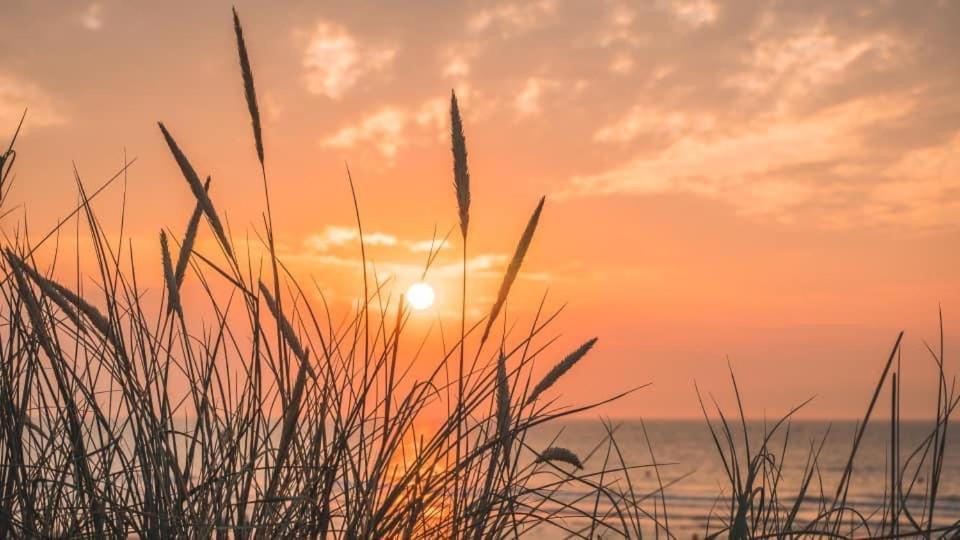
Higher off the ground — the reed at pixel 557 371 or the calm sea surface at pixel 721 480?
the reed at pixel 557 371

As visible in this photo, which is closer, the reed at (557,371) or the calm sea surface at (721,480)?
the reed at (557,371)

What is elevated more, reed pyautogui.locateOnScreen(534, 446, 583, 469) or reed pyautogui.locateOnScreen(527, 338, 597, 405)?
reed pyautogui.locateOnScreen(527, 338, 597, 405)

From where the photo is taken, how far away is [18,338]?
201 cm

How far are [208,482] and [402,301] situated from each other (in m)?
0.44

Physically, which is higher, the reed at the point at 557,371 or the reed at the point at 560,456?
the reed at the point at 557,371

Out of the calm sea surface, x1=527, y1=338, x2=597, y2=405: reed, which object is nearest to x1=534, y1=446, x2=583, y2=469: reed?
x1=527, y1=338, x2=597, y2=405: reed

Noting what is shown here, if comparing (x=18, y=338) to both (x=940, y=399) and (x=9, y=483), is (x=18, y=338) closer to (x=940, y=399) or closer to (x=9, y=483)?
(x=9, y=483)

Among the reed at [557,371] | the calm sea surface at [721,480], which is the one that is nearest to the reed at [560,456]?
the reed at [557,371]

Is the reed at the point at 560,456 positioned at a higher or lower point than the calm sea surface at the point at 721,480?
higher

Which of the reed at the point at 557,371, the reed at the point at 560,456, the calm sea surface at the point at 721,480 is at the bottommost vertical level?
the calm sea surface at the point at 721,480

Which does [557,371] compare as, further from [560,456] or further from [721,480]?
[721,480]

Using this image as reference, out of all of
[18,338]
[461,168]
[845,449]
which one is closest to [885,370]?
[461,168]

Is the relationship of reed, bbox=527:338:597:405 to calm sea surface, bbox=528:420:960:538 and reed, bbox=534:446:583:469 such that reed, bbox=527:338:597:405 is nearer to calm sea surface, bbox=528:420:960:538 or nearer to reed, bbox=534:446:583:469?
reed, bbox=534:446:583:469

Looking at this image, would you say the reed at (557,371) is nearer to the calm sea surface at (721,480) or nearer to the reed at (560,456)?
the reed at (560,456)
